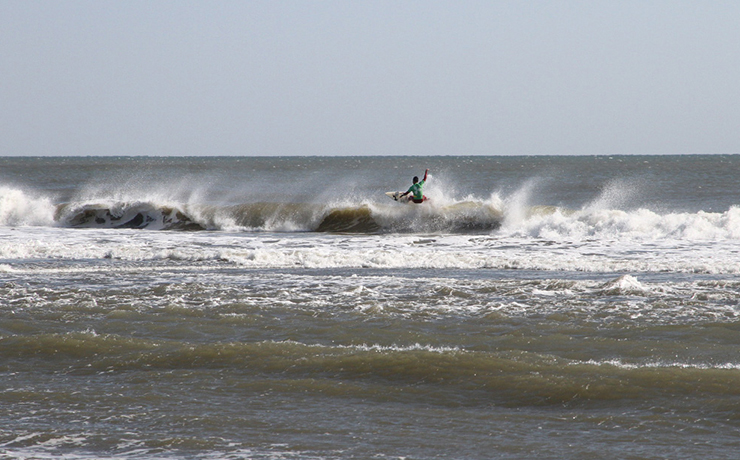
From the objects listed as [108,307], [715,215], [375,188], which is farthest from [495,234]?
[375,188]

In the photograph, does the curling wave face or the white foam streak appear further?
the white foam streak

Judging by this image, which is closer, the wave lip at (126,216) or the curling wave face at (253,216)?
the curling wave face at (253,216)

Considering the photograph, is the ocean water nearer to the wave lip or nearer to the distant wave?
the distant wave

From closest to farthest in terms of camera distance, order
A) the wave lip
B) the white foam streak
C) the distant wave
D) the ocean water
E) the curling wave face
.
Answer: the ocean water → the distant wave → the curling wave face → the wave lip → the white foam streak

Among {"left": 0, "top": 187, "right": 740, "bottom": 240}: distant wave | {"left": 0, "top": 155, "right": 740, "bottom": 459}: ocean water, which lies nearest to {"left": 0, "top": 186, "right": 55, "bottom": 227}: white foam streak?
{"left": 0, "top": 187, "right": 740, "bottom": 240}: distant wave

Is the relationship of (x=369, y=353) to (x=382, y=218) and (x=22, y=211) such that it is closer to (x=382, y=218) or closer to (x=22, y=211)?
(x=382, y=218)

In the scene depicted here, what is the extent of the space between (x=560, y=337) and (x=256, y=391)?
391 cm

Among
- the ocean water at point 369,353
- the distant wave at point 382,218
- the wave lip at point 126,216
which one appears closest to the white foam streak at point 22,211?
the distant wave at point 382,218

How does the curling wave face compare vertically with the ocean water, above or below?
above

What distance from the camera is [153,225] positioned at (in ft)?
105

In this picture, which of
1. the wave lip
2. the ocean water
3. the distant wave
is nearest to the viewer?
the ocean water

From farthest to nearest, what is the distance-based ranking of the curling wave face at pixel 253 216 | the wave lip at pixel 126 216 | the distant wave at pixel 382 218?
the wave lip at pixel 126 216 → the curling wave face at pixel 253 216 → the distant wave at pixel 382 218

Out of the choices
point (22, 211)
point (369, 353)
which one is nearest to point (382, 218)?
point (22, 211)

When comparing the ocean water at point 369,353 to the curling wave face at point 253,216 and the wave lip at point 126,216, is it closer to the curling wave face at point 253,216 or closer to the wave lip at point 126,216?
the curling wave face at point 253,216
